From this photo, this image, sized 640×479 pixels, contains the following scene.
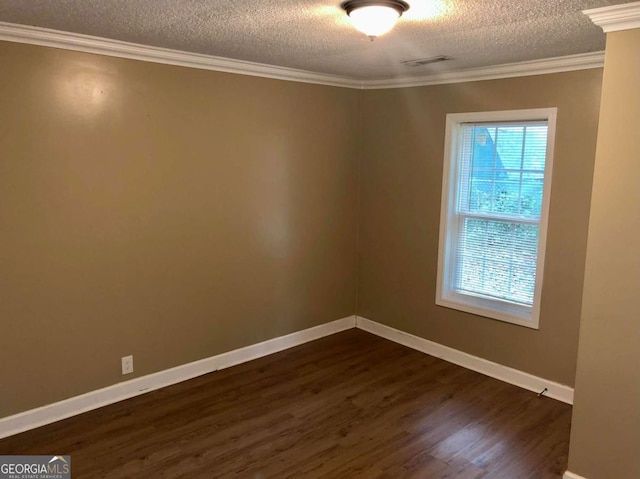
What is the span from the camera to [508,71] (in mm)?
Result: 3607

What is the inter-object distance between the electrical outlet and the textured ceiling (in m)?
2.07

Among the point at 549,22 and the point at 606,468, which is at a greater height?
the point at 549,22

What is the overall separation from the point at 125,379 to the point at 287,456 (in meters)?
1.34

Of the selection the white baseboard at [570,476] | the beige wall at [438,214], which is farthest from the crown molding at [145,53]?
the white baseboard at [570,476]

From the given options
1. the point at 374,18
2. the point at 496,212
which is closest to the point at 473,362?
the point at 496,212

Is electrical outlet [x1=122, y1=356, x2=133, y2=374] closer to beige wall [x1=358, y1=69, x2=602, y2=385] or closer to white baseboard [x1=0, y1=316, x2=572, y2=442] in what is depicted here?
white baseboard [x1=0, y1=316, x2=572, y2=442]

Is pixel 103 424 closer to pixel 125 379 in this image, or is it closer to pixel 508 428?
pixel 125 379

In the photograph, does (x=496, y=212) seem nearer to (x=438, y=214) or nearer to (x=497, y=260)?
(x=497, y=260)

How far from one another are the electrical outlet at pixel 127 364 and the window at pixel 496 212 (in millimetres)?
2466

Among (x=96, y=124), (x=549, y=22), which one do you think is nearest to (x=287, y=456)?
(x=96, y=124)

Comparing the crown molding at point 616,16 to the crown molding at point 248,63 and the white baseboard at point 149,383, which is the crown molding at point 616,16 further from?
the white baseboard at point 149,383

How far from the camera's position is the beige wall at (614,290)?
227cm

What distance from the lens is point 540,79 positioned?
348cm

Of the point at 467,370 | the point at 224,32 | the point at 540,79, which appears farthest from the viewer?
the point at 467,370
